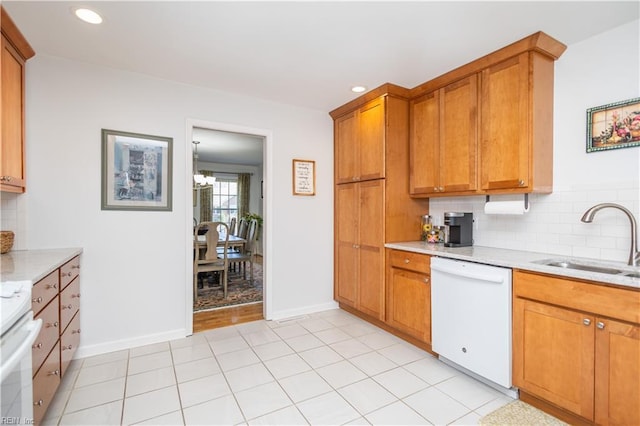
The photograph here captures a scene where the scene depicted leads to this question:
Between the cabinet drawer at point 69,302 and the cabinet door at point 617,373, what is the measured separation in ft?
10.1

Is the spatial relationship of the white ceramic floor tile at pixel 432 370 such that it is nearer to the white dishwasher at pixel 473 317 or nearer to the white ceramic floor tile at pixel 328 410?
the white dishwasher at pixel 473 317

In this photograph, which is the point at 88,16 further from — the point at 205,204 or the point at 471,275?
the point at 205,204

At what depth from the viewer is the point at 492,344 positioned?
6.68ft

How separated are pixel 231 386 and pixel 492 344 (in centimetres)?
178

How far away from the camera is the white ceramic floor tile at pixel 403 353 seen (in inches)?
98.6

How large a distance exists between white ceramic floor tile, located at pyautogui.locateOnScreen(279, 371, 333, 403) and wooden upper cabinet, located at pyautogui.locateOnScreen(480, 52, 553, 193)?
192 centimetres

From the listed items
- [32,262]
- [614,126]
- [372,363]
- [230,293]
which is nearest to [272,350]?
[372,363]

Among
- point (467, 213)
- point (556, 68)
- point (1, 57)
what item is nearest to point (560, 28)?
point (556, 68)

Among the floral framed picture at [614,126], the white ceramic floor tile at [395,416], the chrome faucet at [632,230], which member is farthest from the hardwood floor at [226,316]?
the floral framed picture at [614,126]

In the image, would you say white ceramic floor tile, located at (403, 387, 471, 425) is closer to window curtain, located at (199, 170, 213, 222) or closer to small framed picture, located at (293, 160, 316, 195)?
small framed picture, located at (293, 160, 316, 195)

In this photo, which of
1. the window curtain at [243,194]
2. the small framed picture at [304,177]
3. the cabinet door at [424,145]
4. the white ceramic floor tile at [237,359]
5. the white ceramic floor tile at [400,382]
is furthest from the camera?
the window curtain at [243,194]

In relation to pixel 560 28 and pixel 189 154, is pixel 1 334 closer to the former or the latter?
pixel 189 154

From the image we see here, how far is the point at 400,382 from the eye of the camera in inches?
85.3

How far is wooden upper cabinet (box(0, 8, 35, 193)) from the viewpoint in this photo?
6.39ft
